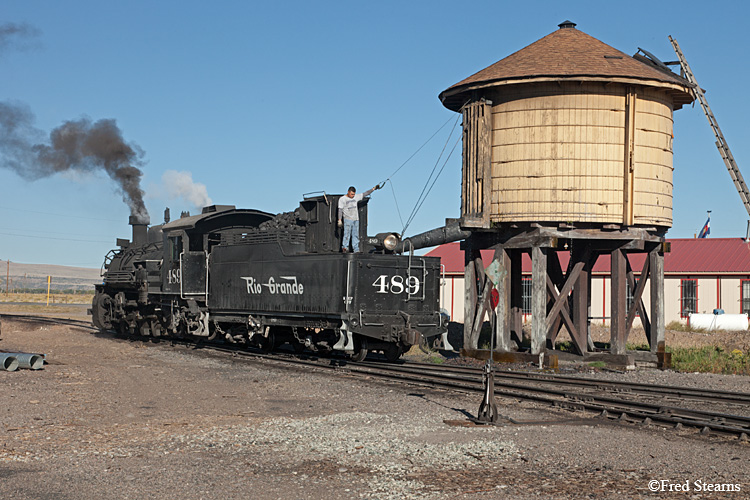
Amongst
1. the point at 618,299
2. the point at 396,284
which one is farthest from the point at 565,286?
the point at 396,284

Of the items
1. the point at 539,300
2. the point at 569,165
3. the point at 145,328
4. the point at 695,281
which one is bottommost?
the point at 145,328

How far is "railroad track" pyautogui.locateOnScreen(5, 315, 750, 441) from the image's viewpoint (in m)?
11.2

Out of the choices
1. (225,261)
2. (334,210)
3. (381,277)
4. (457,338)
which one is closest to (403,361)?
(381,277)

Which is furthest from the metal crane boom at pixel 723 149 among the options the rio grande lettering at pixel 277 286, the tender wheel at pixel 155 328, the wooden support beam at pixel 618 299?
the tender wheel at pixel 155 328

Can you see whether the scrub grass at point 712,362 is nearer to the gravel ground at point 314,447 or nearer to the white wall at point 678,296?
the gravel ground at point 314,447

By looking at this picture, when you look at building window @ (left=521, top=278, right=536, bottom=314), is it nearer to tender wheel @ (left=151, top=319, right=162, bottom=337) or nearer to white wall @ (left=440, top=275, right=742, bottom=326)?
white wall @ (left=440, top=275, right=742, bottom=326)

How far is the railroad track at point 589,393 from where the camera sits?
11.2 metres

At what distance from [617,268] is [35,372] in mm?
13528

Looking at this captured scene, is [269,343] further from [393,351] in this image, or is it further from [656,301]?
[656,301]

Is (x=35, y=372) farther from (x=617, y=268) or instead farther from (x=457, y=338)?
(x=457, y=338)

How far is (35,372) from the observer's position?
52.8 ft

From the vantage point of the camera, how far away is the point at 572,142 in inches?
758
